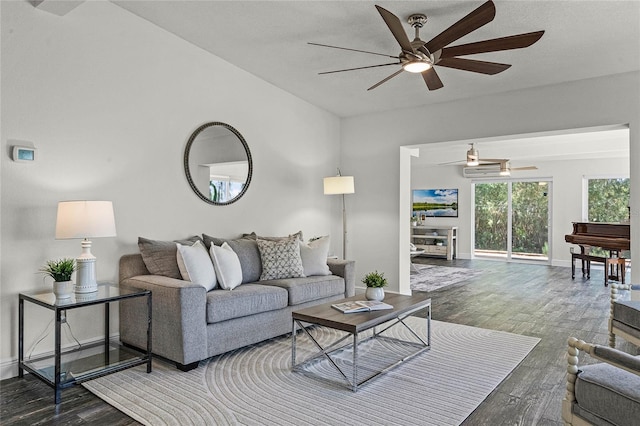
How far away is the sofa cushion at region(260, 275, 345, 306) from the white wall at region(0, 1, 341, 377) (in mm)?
1078

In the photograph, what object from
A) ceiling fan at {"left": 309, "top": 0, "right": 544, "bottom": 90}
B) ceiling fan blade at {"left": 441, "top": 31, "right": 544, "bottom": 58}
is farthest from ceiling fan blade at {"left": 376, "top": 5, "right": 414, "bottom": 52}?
ceiling fan blade at {"left": 441, "top": 31, "right": 544, "bottom": 58}

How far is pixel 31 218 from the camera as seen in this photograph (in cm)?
309

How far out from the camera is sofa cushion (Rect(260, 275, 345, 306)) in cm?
387

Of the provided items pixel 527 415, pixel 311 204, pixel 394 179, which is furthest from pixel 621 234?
pixel 527 415

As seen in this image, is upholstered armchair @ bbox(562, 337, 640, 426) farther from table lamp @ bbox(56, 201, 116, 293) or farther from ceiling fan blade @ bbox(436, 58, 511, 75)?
table lamp @ bbox(56, 201, 116, 293)

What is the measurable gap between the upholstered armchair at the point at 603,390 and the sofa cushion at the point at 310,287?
2.39 m

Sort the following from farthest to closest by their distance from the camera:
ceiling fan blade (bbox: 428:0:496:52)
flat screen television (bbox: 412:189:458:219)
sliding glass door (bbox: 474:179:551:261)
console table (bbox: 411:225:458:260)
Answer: flat screen television (bbox: 412:189:458:219)
console table (bbox: 411:225:458:260)
sliding glass door (bbox: 474:179:551:261)
ceiling fan blade (bbox: 428:0:496:52)

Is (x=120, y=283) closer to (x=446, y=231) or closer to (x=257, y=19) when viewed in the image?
(x=257, y=19)

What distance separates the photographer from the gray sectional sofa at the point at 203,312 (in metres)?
3.03

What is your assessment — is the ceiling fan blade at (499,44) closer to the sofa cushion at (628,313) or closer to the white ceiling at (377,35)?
the white ceiling at (377,35)

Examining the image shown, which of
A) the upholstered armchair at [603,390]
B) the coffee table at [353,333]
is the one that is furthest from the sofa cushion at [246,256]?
the upholstered armchair at [603,390]

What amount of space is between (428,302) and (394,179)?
9.09 ft

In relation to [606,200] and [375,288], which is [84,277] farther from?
[606,200]

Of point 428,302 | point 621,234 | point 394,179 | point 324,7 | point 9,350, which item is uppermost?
point 324,7
